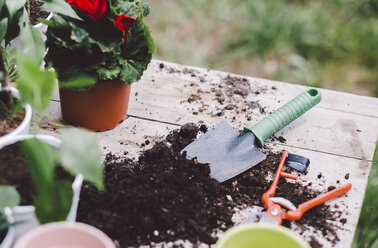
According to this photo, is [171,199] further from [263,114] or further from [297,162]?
[263,114]

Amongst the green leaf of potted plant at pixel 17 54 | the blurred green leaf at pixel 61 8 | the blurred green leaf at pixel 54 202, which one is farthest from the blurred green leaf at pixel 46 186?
the blurred green leaf at pixel 61 8

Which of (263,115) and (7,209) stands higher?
(263,115)

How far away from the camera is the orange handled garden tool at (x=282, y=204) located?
117cm

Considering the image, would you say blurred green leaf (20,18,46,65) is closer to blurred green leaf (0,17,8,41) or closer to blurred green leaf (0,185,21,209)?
blurred green leaf (0,17,8,41)

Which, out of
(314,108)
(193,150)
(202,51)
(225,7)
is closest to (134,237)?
(193,150)

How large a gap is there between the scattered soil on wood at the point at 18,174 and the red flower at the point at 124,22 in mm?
399

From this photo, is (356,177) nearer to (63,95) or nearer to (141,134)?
(141,134)

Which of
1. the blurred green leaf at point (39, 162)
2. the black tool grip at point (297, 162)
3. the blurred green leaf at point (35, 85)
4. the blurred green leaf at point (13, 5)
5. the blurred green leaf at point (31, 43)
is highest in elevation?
the blurred green leaf at point (13, 5)

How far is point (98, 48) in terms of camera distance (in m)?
1.24

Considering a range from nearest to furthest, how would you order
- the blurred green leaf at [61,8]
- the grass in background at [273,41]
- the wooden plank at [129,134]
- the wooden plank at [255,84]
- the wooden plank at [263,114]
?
the blurred green leaf at [61,8] < the wooden plank at [129,134] < the wooden plank at [263,114] < the wooden plank at [255,84] < the grass in background at [273,41]

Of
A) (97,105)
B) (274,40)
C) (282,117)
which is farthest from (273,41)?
Answer: (97,105)

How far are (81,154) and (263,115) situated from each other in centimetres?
83

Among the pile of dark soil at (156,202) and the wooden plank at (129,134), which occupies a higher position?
the wooden plank at (129,134)

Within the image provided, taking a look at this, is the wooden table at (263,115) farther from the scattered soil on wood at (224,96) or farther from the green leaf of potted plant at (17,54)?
the green leaf of potted plant at (17,54)
